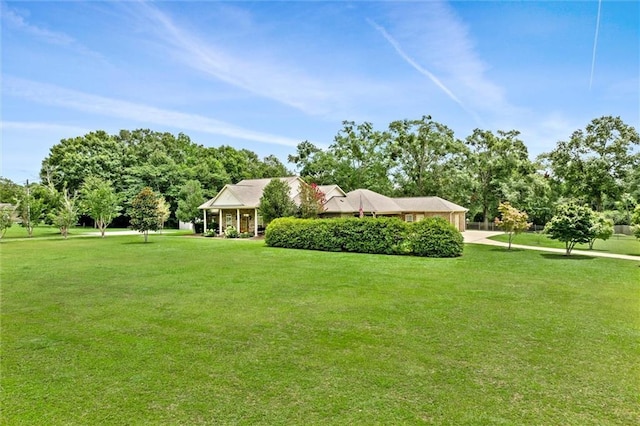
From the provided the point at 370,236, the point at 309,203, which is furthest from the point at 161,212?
the point at 370,236

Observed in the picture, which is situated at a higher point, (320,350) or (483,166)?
(483,166)

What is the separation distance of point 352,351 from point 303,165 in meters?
45.2

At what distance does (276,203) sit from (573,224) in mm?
16752

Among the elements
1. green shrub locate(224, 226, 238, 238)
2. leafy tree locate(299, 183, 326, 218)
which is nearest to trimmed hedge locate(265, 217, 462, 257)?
leafy tree locate(299, 183, 326, 218)

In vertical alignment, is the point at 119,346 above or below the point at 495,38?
below

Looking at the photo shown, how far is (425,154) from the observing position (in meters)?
44.6

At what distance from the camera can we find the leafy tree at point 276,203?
82.2 feet

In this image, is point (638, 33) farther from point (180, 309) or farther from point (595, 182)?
point (595, 182)

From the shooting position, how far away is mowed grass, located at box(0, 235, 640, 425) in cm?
378

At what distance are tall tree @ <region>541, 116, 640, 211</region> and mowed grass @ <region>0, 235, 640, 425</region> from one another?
3184 centimetres

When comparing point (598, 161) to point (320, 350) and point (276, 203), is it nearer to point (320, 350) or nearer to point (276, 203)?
point (276, 203)

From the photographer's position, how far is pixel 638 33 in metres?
5.95

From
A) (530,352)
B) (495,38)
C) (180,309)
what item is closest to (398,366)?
(530,352)

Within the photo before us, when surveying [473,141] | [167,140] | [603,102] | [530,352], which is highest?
[167,140]
